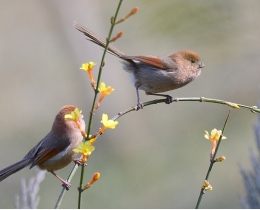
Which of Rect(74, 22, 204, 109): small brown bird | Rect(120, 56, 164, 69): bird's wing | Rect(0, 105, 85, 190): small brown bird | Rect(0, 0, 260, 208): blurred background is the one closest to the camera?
Rect(0, 105, 85, 190): small brown bird

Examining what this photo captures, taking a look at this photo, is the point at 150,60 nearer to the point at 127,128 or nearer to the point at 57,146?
the point at 57,146

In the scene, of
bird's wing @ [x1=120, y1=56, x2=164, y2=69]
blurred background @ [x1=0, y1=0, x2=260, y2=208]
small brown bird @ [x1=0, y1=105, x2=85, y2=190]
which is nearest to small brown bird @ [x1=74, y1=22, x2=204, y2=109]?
bird's wing @ [x1=120, y1=56, x2=164, y2=69]

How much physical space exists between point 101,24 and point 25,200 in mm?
10427

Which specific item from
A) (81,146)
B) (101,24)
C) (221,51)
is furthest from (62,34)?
(81,146)

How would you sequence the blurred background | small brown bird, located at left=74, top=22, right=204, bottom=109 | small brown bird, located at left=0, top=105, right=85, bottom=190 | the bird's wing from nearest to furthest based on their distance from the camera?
1. small brown bird, located at left=0, top=105, right=85, bottom=190
2. small brown bird, located at left=74, top=22, right=204, bottom=109
3. the bird's wing
4. the blurred background

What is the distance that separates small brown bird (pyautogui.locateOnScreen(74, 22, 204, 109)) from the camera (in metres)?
4.89

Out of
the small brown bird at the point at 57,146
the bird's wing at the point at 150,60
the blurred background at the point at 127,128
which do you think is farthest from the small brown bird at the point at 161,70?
the small brown bird at the point at 57,146

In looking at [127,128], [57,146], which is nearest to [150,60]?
[57,146]

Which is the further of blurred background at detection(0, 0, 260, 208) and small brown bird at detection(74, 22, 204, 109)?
blurred background at detection(0, 0, 260, 208)

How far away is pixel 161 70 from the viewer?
503cm

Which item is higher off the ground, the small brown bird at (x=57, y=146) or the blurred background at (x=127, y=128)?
the blurred background at (x=127, y=128)

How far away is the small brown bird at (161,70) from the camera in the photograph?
489 centimetres

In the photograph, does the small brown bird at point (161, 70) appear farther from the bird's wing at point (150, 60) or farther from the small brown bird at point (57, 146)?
the small brown bird at point (57, 146)

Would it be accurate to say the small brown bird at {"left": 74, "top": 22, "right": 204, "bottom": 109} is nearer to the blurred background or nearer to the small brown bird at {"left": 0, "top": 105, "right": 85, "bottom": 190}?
the blurred background
